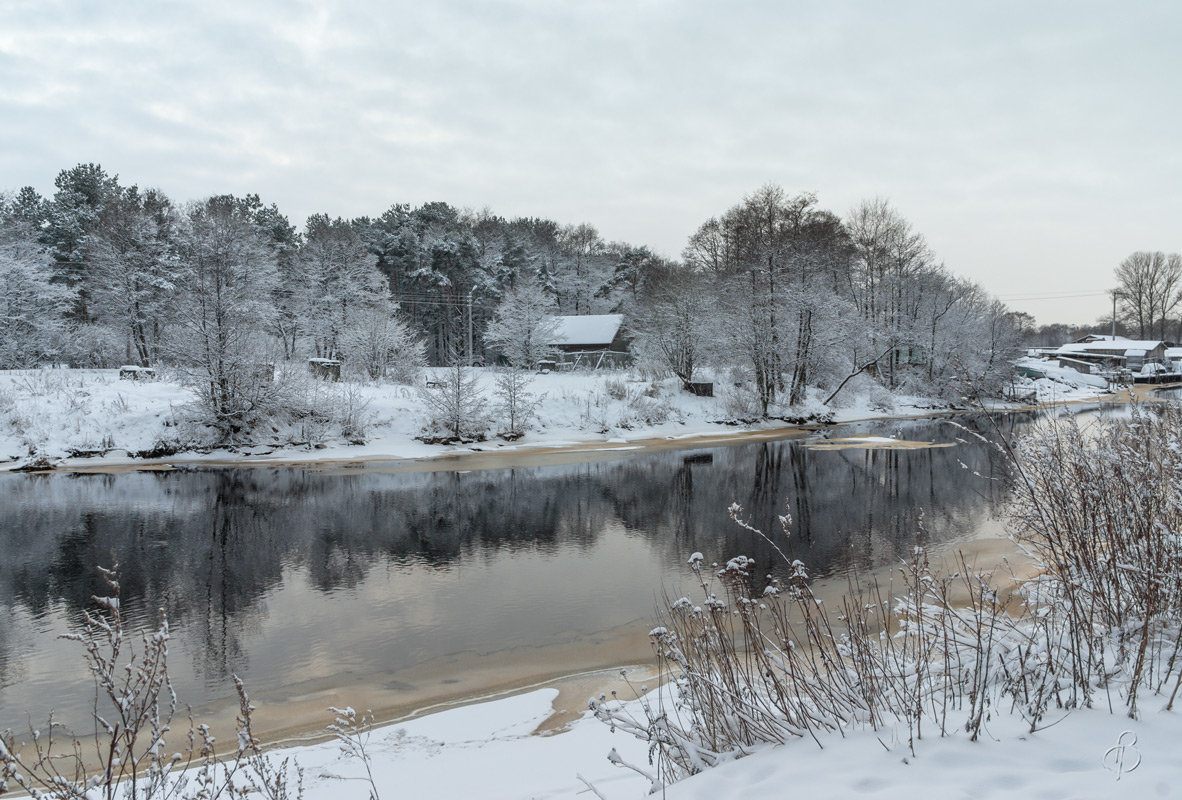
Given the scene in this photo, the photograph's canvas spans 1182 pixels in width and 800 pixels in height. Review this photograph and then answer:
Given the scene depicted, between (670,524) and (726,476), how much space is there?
20.5 ft

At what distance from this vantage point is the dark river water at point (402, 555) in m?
7.38

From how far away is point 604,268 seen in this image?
62.3m

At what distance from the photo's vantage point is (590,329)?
158ft

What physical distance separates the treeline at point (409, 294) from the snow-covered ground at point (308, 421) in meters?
1.71

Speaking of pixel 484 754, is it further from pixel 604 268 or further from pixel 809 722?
pixel 604 268

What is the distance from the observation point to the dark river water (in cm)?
738

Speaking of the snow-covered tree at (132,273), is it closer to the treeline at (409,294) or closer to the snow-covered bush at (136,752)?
the treeline at (409,294)

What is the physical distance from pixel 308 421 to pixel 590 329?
2658 cm

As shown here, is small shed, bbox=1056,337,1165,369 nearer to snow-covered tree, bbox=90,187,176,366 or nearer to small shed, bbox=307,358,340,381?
small shed, bbox=307,358,340,381

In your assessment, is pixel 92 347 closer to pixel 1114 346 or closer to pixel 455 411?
pixel 455 411

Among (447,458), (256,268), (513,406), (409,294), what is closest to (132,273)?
(256,268)

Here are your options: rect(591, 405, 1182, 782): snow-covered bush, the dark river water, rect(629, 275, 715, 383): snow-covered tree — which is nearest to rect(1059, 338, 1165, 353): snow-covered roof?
rect(629, 275, 715, 383): snow-covered tree

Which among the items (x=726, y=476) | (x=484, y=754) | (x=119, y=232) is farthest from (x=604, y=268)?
(x=484, y=754)

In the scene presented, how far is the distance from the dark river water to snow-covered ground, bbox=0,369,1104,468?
102 inches
